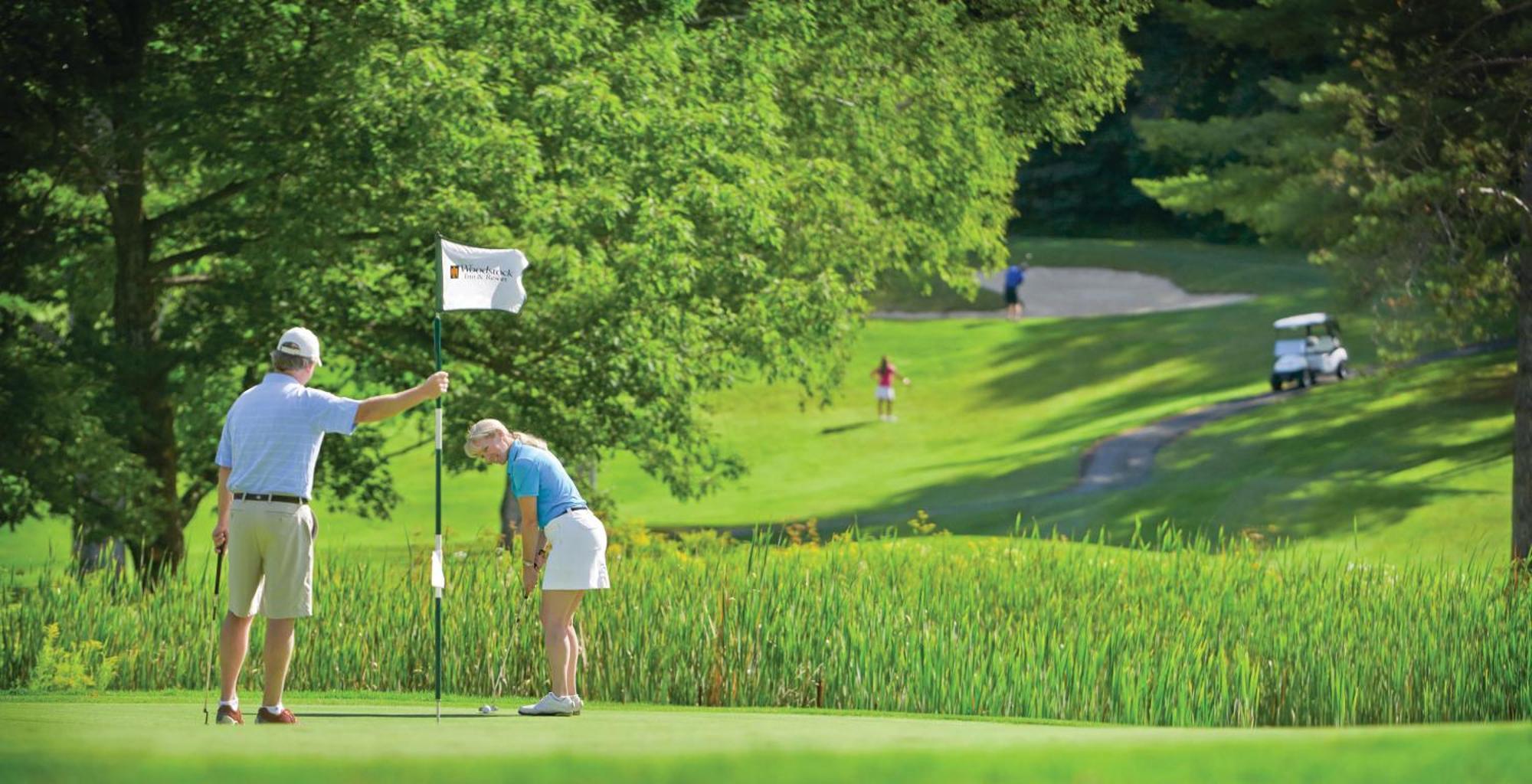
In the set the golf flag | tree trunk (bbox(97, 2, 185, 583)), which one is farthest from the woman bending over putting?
tree trunk (bbox(97, 2, 185, 583))

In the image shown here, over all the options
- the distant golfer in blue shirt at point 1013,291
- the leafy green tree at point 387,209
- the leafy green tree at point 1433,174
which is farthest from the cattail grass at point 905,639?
the distant golfer in blue shirt at point 1013,291

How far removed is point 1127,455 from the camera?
32656mm

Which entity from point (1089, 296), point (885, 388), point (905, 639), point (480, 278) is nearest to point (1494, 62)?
point (905, 639)

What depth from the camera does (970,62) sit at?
88.9 feet

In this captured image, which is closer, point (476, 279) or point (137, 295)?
point (476, 279)

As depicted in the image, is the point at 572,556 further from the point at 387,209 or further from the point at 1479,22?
the point at 1479,22

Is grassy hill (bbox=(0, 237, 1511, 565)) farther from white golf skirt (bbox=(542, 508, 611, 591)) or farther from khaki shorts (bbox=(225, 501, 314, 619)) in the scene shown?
khaki shorts (bbox=(225, 501, 314, 619))

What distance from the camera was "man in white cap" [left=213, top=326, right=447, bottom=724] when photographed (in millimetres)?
8641

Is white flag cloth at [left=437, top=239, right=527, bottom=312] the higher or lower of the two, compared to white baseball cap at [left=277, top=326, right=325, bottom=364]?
higher

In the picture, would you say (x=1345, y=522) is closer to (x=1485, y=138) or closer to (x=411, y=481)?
(x=1485, y=138)

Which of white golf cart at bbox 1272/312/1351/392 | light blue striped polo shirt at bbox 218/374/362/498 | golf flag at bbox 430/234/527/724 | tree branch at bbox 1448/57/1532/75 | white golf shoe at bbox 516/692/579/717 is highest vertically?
tree branch at bbox 1448/57/1532/75

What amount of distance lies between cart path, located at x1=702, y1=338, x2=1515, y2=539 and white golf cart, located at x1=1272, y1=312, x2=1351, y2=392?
0.28m

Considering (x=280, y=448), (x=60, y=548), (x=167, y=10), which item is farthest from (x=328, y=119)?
(x=60, y=548)

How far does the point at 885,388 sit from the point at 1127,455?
24.4 ft
